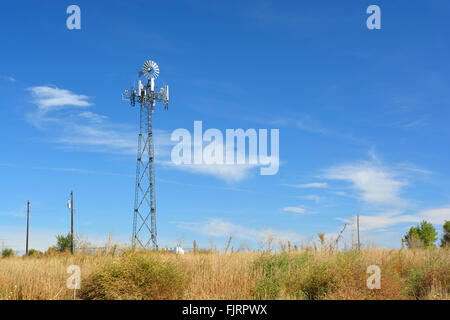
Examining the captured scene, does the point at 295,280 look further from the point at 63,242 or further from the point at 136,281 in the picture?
the point at 63,242

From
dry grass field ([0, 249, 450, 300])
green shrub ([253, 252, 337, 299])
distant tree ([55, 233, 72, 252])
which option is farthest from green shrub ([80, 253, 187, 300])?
distant tree ([55, 233, 72, 252])

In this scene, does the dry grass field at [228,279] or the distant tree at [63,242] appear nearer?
the dry grass field at [228,279]

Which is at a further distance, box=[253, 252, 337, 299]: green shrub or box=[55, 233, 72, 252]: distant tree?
box=[55, 233, 72, 252]: distant tree

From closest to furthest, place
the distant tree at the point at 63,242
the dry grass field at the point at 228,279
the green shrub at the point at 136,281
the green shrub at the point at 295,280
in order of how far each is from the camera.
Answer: the green shrub at the point at 136,281
the dry grass field at the point at 228,279
the green shrub at the point at 295,280
the distant tree at the point at 63,242

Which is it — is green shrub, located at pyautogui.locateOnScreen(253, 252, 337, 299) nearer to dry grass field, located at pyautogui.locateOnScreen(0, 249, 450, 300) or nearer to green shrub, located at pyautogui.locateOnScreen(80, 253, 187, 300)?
dry grass field, located at pyautogui.locateOnScreen(0, 249, 450, 300)

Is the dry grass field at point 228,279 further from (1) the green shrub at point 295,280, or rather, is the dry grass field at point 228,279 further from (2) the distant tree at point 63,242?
(2) the distant tree at point 63,242

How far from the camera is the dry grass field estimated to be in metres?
11.2

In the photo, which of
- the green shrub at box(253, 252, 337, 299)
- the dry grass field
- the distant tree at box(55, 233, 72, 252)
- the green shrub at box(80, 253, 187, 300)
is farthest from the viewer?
the distant tree at box(55, 233, 72, 252)

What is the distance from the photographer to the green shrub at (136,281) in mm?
11031

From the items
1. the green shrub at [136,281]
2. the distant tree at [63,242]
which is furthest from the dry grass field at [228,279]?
the distant tree at [63,242]

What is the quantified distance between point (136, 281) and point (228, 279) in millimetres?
2910

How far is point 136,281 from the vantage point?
11.2m
